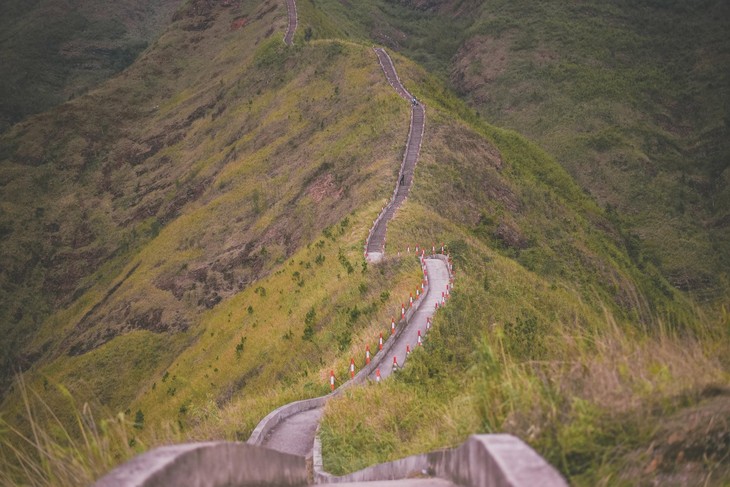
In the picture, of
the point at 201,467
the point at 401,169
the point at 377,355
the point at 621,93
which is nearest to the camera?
the point at 201,467

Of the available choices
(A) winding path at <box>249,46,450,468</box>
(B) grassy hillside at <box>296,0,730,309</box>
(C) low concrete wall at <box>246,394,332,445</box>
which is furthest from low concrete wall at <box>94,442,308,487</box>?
(B) grassy hillside at <box>296,0,730,309</box>

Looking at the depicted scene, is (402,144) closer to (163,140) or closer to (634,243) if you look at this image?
(634,243)

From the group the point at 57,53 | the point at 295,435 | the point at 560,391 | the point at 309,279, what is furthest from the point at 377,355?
the point at 57,53

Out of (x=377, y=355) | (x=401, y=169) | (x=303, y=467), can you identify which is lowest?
(x=401, y=169)

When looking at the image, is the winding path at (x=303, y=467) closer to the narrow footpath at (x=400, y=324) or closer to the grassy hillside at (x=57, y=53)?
the narrow footpath at (x=400, y=324)

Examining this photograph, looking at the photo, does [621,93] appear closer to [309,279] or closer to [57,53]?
[309,279]

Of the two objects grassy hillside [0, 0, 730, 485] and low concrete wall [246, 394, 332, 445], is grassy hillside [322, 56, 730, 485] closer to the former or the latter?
grassy hillside [0, 0, 730, 485]

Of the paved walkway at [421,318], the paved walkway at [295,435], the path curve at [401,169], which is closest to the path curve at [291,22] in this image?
the path curve at [401,169]
